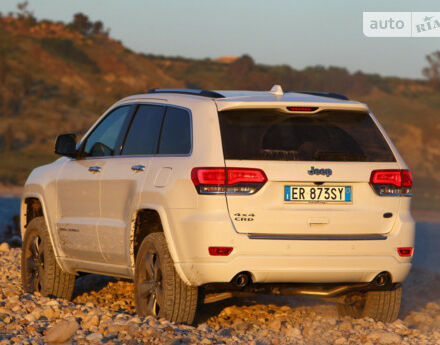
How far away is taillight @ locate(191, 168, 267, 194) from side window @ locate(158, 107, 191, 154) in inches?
14.7

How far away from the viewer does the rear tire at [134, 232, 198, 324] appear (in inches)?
270

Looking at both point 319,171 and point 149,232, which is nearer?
point 319,171

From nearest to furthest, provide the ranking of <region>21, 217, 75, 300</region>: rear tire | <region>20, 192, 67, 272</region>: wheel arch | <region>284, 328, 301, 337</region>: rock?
<region>284, 328, 301, 337</region>: rock
<region>21, 217, 75, 300</region>: rear tire
<region>20, 192, 67, 272</region>: wheel arch

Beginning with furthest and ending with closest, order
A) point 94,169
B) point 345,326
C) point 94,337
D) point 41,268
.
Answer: point 41,268 < point 94,169 < point 345,326 < point 94,337

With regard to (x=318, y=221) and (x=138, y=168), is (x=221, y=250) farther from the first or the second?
(x=138, y=168)

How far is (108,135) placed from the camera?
829 centimetres

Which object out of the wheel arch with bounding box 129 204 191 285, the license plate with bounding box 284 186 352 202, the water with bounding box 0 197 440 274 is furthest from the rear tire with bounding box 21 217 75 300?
the water with bounding box 0 197 440 274

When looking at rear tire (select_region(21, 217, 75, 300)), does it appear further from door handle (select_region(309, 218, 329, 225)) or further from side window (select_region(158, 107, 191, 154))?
door handle (select_region(309, 218, 329, 225))

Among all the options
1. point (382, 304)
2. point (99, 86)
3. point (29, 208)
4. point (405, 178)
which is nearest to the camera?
point (405, 178)

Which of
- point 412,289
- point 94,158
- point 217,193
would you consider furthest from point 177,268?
point 412,289

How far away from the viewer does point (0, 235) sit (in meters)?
18.0

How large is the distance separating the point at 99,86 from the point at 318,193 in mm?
45903

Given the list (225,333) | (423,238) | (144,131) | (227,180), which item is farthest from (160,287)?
(423,238)

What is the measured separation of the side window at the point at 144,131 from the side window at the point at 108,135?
16 cm
